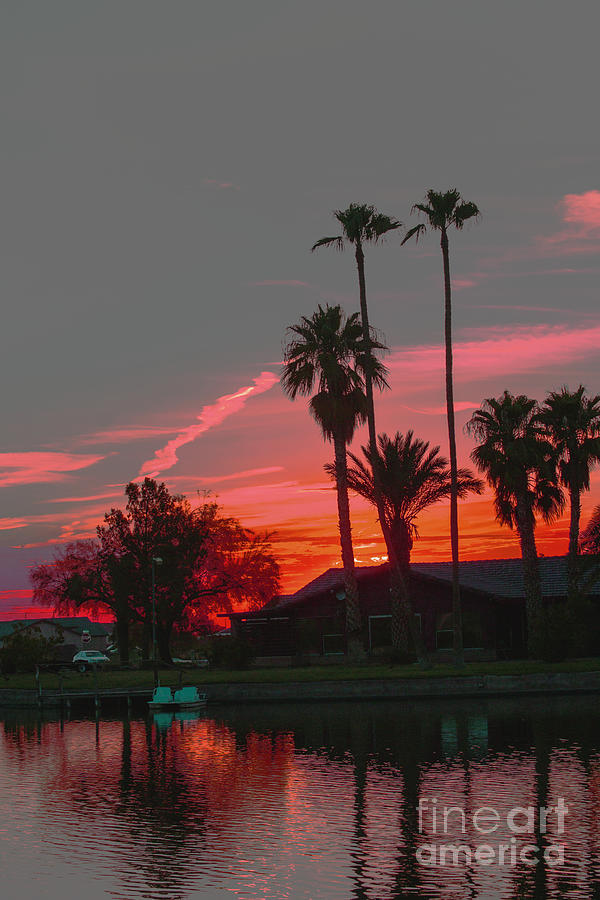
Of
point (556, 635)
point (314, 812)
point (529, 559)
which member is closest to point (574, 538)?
point (529, 559)

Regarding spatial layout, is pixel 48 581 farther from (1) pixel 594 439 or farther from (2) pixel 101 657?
(1) pixel 594 439

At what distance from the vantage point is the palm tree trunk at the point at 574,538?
56.7 m

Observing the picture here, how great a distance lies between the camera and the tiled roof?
201 ft

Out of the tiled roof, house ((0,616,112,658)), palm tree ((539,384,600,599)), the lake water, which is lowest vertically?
house ((0,616,112,658))

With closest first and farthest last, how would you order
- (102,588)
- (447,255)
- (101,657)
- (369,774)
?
(369,774) → (447,255) → (102,588) → (101,657)

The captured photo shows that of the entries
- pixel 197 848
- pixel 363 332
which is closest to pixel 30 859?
pixel 197 848

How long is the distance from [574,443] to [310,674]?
64.9 feet

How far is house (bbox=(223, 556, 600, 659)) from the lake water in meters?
23.8

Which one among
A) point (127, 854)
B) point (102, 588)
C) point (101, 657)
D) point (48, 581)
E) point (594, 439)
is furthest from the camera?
point (101, 657)

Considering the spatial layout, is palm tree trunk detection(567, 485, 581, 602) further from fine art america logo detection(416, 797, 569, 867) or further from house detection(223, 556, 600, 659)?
fine art america logo detection(416, 797, 569, 867)

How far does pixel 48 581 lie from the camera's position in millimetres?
82562

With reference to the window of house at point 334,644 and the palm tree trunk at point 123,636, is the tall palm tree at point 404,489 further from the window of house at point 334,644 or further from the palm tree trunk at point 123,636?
the palm tree trunk at point 123,636

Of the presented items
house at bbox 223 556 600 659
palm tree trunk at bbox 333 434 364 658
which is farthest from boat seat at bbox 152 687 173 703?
house at bbox 223 556 600 659

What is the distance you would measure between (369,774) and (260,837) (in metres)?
7.03
